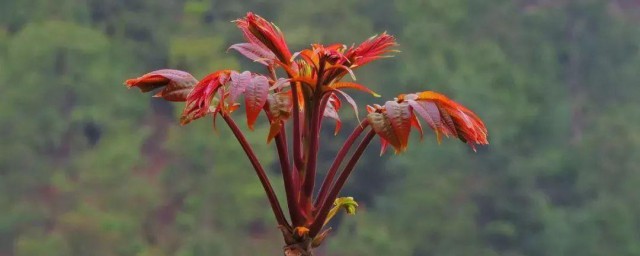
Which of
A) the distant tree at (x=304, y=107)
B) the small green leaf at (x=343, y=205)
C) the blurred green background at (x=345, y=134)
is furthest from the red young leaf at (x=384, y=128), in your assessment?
the blurred green background at (x=345, y=134)

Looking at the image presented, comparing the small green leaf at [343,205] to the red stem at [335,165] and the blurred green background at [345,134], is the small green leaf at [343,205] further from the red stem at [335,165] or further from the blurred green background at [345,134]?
the blurred green background at [345,134]

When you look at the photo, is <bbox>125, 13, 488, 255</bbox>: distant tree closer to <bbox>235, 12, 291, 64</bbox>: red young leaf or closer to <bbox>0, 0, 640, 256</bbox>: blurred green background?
<bbox>235, 12, 291, 64</bbox>: red young leaf

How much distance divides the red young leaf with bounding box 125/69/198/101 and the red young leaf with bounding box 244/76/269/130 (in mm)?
58

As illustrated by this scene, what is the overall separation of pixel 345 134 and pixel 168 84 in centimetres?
968

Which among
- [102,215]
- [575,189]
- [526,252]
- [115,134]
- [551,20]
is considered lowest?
[102,215]

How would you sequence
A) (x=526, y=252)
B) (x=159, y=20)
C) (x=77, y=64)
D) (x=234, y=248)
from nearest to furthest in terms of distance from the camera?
(x=234, y=248)
(x=526, y=252)
(x=77, y=64)
(x=159, y=20)

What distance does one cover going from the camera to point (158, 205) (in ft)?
35.8

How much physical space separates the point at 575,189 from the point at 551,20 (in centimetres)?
259

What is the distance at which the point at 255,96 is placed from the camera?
2.29ft

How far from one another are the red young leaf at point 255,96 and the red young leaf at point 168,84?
0.06 metres

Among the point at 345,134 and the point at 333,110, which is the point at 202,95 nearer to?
the point at 333,110

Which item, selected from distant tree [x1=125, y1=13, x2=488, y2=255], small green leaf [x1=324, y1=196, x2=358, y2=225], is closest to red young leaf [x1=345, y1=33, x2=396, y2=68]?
distant tree [x1=125, y1=13, x2=488, y2=255]

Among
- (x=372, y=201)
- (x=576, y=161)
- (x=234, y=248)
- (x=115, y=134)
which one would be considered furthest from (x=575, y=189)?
(x=115, y=134)

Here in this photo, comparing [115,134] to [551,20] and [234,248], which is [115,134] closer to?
[234,248]
